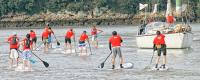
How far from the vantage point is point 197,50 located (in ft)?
138

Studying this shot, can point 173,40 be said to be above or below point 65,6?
below

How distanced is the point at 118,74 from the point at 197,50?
1463 centimetres

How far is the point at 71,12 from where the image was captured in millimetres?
126375

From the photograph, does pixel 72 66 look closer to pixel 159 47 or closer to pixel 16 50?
pixel 16 50

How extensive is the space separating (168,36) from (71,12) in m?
85.9

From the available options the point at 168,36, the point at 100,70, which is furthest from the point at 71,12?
the point at 100,70

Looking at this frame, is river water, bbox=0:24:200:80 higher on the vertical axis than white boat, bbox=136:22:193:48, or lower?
lower

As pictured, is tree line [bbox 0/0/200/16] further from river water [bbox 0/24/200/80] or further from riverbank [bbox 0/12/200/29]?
river water [bbox 0/24/200/80]

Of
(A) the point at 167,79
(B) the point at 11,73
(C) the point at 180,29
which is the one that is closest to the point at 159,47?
(A) the point at 167,79

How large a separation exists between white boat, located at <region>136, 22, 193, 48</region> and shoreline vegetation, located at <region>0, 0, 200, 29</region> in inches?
2948

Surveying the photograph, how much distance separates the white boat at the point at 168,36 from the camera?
135 feet

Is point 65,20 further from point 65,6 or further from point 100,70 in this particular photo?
point 100,70

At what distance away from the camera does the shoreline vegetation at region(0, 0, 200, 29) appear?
120 metres

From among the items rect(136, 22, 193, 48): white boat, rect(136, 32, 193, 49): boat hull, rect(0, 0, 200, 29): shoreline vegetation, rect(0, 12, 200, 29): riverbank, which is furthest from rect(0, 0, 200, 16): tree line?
rect(136, 32, 193, 49): boat hull
